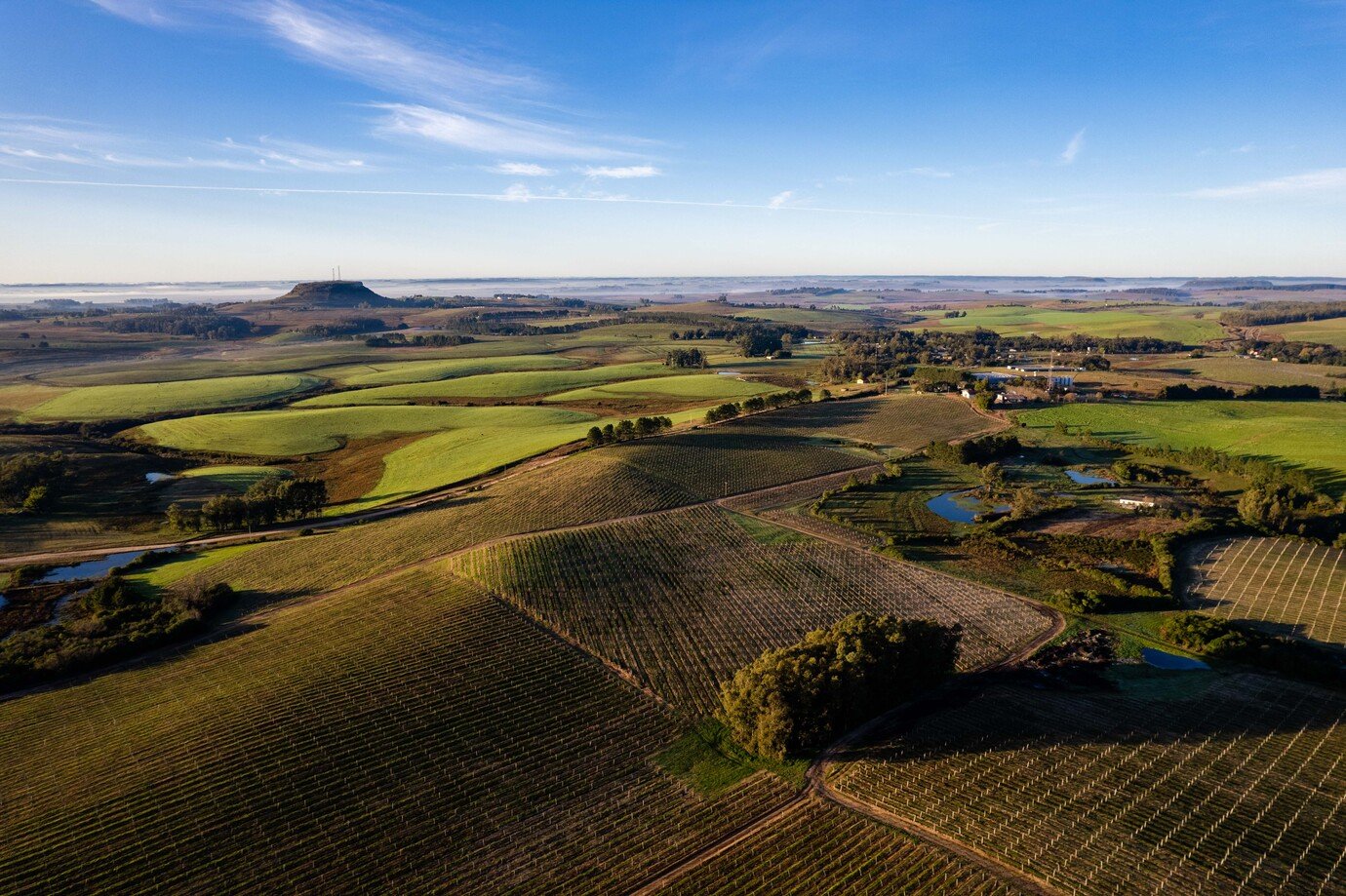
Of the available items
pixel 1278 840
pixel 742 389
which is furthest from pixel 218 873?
pixel 742 389

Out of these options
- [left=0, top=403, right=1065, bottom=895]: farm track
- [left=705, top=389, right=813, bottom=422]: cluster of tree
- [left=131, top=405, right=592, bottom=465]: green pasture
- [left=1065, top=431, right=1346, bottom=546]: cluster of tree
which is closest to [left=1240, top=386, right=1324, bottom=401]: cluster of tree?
[left=1065, top=431, right=1346, bottom=546]: cluster of tree

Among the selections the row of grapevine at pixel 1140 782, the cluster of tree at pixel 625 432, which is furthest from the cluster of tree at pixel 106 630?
the cluster of tree at pixel 625 432

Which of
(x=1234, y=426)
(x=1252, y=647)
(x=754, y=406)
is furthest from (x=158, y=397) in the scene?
(x=1234, y=426)

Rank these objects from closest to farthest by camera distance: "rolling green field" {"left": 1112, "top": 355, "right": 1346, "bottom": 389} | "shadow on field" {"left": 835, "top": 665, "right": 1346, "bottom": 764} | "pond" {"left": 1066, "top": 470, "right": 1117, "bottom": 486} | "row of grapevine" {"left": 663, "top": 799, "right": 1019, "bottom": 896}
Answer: "row of grapevine" {"left": 663, "top": 799, "right": 1019, "bottom": 896} → "shadow on field" {"left": 835, "top": 665, "right": 1346, "bottom": 764} → "pond" {"left": 1066, "top": 470, "right": 1117, "bottom": 486} → "rolling green field" {"left": 1112, "top": 355, "right": 1346, "bottom": 389}

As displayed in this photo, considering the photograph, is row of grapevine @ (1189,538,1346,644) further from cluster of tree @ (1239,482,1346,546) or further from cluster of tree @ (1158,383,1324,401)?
cluster of tree @ (1158,383,1324,401)

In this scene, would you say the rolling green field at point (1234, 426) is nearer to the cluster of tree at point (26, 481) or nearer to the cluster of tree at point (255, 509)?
the cluster of tree at point (255, 509)

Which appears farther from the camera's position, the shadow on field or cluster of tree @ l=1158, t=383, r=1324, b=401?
cluster of tree @ l=1158, t=383, r=1324, b=401

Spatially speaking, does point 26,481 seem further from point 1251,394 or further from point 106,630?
point 1251,394
